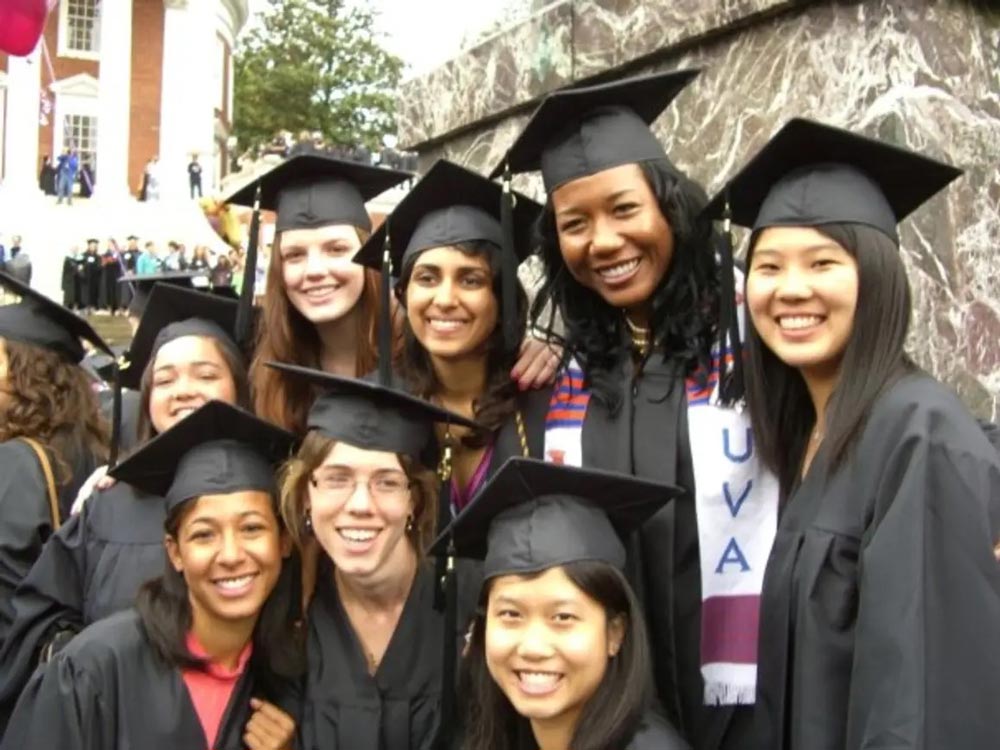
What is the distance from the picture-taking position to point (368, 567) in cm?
307

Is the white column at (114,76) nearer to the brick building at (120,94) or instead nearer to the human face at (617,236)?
the brick building at (120,94)

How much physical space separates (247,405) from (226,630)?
89 cm

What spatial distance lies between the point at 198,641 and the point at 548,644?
1032mm

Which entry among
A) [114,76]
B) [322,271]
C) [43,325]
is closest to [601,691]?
[322,271]

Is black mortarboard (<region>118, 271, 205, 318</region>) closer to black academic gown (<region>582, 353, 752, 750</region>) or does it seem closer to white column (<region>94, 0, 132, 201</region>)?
black academic gown (<region>582, 353, 752, 750</region>)

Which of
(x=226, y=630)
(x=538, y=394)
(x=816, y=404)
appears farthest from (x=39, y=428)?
(x=816, y=404)

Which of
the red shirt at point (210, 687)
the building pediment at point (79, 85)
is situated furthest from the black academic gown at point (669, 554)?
the building pediment at point (79, 85)

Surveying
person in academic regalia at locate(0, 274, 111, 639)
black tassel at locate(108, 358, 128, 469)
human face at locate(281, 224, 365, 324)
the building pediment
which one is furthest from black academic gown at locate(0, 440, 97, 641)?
the building pediment

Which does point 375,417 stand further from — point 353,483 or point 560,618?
point 560,618

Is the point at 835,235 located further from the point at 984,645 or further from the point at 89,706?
the point at 89,706

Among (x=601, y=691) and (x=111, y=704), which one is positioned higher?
(x=601, y=691)

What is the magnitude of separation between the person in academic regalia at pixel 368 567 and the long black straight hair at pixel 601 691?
0.18m

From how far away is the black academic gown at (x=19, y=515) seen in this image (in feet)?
12.3

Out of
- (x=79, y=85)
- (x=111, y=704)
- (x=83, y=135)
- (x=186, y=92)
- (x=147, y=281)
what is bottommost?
(x=111, y=704)
